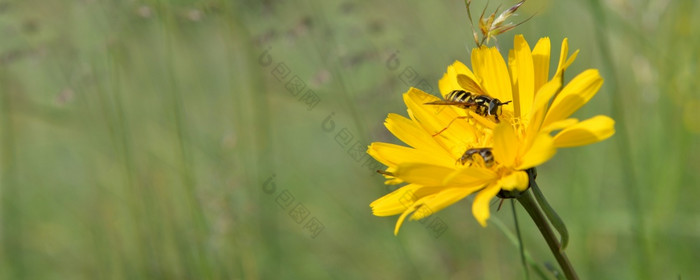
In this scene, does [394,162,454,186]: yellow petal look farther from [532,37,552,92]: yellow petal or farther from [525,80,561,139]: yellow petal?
[532,37,552,92]: yellow petal

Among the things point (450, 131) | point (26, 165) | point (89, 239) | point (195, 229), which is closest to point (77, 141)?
point (26, 165)

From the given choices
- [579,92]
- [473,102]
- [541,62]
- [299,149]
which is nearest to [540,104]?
[579,92]

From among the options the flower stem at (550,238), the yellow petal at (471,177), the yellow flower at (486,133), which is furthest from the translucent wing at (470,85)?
the flower stem at (550,238)

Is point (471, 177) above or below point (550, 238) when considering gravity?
above

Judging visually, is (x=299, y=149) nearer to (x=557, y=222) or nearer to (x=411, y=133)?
(x=411, y=133)

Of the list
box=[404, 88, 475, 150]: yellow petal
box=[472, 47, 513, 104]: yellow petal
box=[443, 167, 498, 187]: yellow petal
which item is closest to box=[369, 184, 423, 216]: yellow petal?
box=[443, 167, 498, 187]: yellow petal

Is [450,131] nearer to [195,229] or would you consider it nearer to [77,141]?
[195,229]
